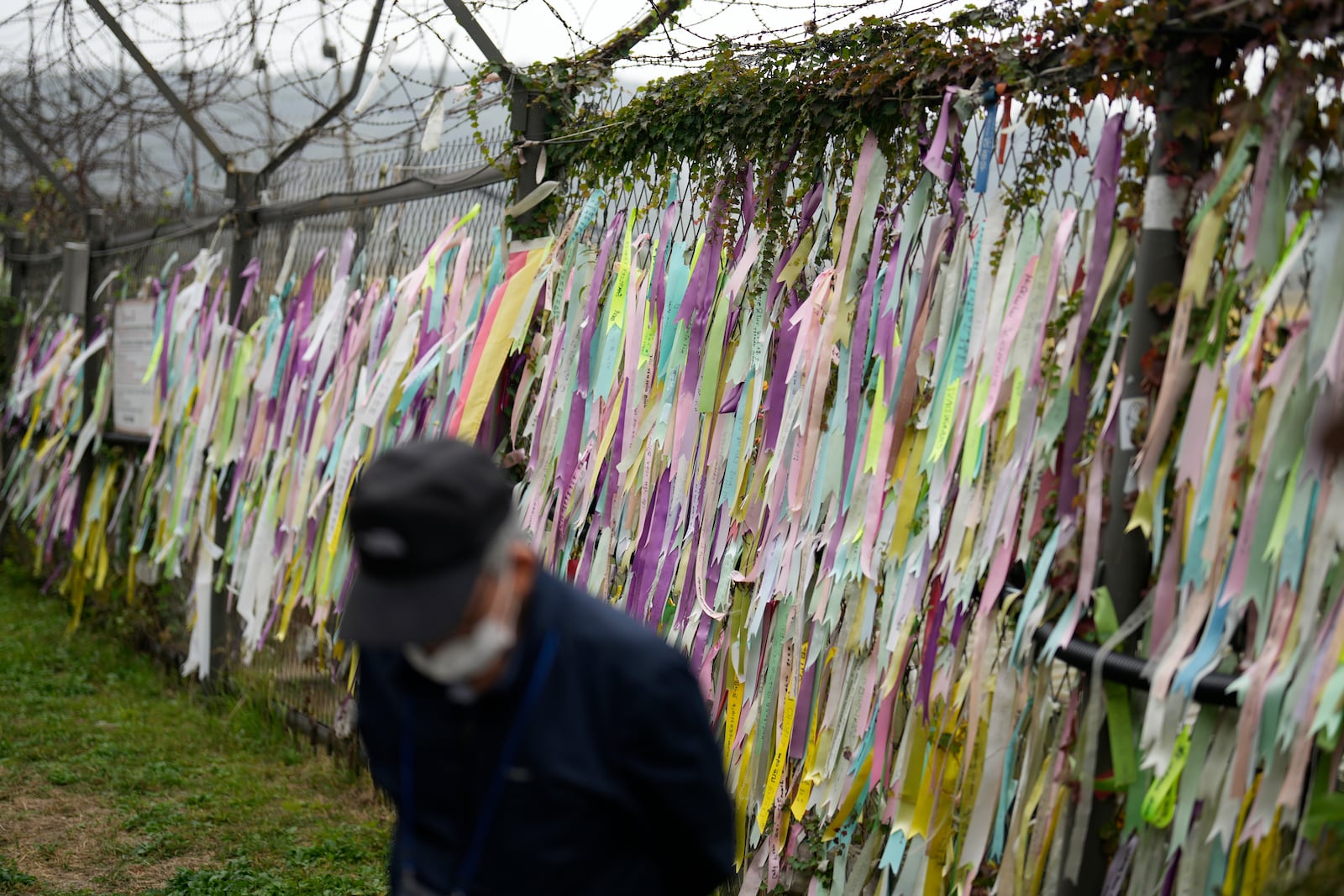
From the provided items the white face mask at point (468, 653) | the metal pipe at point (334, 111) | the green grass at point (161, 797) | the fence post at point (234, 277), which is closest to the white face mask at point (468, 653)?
the white face mask at point (468, 653)

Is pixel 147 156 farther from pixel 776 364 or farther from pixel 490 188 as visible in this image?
pixel 776 364

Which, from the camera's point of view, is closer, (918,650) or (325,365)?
(918,650)

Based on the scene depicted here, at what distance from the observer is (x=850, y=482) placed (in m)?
3.08

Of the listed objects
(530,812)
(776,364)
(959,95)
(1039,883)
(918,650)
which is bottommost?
(1039,883)

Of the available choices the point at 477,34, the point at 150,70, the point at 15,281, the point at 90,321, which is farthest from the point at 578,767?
the point at 15,281

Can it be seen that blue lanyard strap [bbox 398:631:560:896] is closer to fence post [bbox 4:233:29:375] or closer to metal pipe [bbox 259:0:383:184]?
metal pipe [bbox 259:0:383:184]

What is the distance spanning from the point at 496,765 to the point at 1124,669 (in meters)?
1.18

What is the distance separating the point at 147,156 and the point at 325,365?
6.33 meters

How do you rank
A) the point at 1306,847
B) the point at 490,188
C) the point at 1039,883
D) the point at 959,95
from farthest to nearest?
the point at 490,188, the point at 959,95, the point at 1039,883, the point at 1306,847

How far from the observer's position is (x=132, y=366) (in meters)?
7.20

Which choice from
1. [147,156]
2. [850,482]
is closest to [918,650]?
[850,482]

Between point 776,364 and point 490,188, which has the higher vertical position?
point 490,188

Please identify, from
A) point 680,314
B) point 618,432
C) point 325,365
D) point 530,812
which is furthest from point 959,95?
point 325,365

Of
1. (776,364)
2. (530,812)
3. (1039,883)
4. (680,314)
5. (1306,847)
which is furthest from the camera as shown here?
(680,314)
